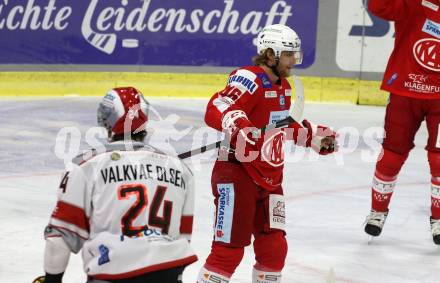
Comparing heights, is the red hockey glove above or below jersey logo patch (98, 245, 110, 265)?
above

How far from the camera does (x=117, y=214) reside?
3049 mm

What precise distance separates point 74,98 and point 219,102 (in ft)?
22.2

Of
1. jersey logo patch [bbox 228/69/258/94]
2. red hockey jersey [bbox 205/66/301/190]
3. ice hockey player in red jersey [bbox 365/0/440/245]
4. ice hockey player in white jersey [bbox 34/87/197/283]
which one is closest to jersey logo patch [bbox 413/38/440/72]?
ice hockey player in red jersey [bbox 365/0/440/245]

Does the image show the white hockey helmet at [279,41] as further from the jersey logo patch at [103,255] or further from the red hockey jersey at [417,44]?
the jersey logo patch at [103,255]

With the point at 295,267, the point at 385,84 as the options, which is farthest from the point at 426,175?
the point at 295,267

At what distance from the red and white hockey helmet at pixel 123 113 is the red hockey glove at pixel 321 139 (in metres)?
1.40

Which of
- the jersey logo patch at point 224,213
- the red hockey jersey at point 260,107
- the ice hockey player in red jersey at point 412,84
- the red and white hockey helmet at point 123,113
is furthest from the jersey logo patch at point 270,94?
the ice hockey player in red jersey at point 412,84

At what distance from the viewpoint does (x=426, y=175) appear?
7949mm

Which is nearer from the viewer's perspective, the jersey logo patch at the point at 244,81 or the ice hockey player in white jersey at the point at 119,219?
the ice hockey player in white jersey at the point at 119,219

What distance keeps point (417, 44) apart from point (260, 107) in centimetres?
181

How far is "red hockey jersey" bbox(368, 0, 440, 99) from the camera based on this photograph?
581cm

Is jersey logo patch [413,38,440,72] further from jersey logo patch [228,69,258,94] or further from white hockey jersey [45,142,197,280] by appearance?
white hockey jersey [45,142,197,280]

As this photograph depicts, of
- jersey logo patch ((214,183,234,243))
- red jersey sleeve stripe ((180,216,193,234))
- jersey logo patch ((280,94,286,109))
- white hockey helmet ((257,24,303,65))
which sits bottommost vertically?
jersey logo patch ((214,183,234,243))

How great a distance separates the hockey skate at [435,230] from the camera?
582 cm
